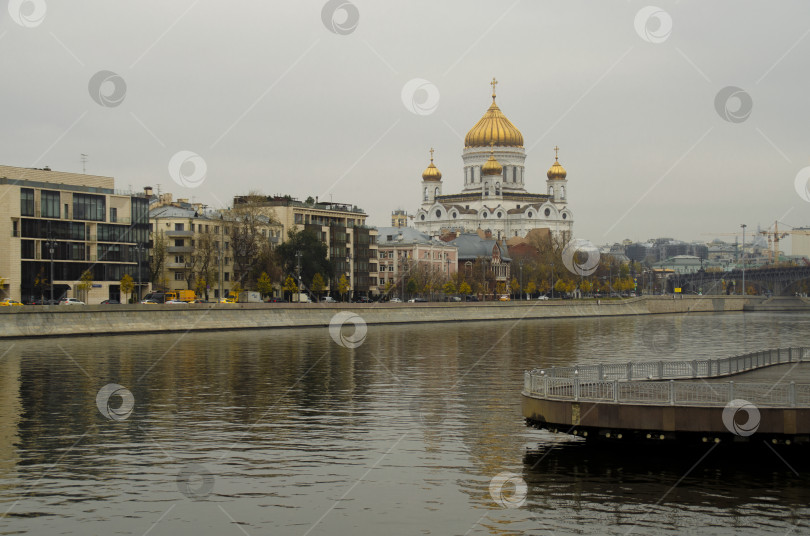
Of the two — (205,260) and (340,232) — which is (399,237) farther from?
(205,260)

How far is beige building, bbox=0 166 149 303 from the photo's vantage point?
8538cm

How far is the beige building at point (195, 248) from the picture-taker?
108000 millimetres

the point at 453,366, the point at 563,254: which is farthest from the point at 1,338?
the point at 563,254

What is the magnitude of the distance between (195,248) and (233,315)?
101 ft

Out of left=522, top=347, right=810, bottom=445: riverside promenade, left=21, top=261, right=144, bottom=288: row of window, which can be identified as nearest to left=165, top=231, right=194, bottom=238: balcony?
left=21, top=261, right=144, bottom=288: row of window

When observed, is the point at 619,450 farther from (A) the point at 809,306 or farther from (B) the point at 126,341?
(A) the point at 809,306

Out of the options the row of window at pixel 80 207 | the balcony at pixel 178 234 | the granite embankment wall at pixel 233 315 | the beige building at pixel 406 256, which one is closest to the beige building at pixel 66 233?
the row of window at pixel 80 207

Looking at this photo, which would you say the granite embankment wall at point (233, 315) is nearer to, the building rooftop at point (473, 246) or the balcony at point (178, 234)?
the balcony at point (178, 234)

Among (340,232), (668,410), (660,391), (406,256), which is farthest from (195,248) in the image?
(668,410)

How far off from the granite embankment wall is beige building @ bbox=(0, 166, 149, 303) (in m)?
10.5

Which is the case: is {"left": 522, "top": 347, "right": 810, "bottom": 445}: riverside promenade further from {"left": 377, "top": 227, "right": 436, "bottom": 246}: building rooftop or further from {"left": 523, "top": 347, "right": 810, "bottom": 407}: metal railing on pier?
{"left": 377, "top": 227, "right": 436, "bottom": 246}: building rooftop

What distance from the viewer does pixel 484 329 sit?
93500 mm

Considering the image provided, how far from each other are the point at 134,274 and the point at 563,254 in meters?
106

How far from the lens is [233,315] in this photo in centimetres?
8206
